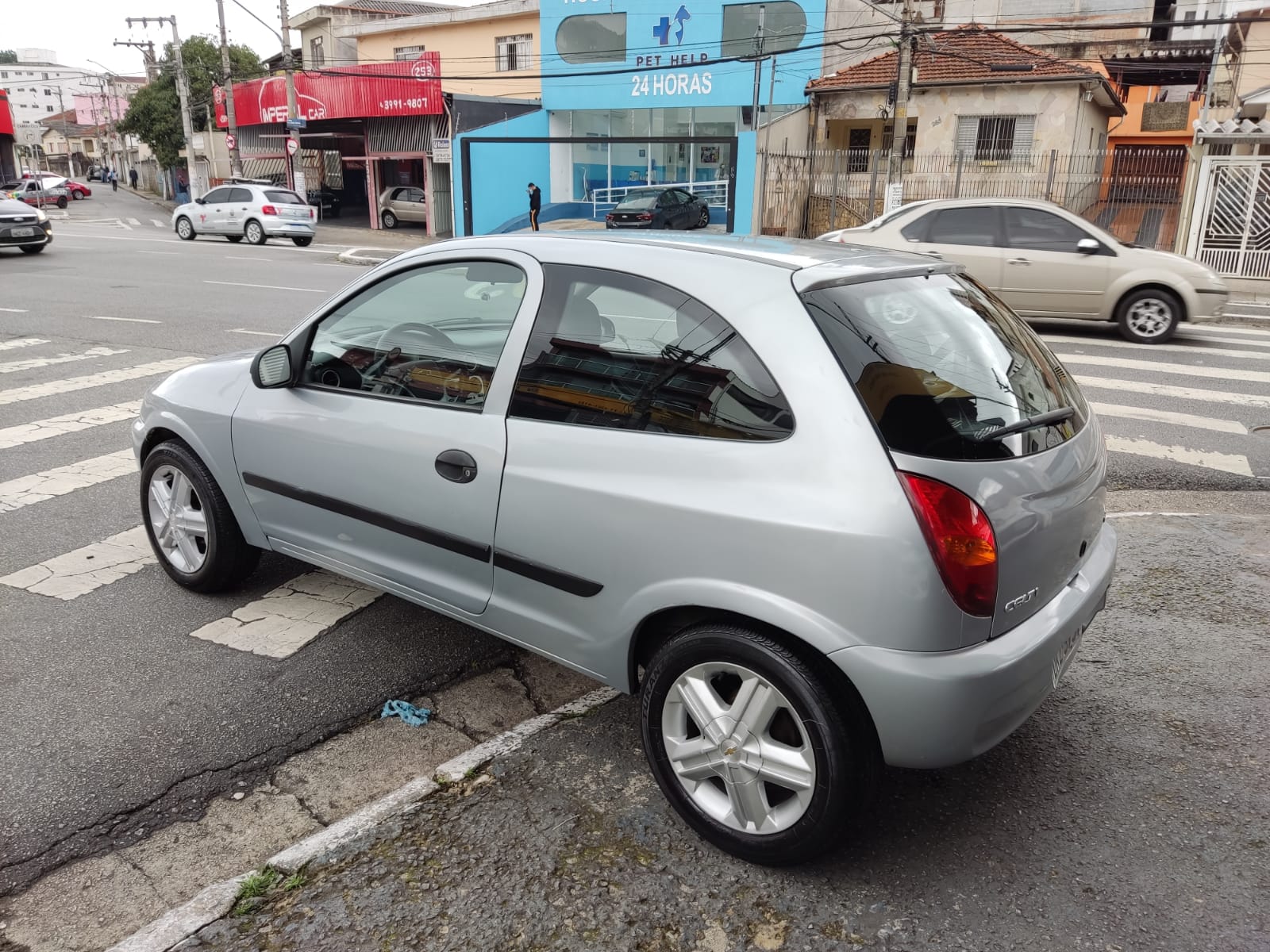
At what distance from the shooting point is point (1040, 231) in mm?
11172

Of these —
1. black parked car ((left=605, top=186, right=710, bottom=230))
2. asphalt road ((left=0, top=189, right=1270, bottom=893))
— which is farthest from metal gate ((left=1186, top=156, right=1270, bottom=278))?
black parked car ((left=605, top=186, right=710, bottom=230))

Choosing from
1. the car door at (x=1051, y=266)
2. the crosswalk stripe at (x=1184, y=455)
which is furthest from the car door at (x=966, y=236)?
the crosswalk stripe at (x=1184, y=455)

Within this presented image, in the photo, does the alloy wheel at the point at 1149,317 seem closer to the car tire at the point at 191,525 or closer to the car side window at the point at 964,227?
the car side window at the point at 964,227

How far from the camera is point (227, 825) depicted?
291 centimetres

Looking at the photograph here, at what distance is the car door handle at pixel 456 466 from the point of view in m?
3.10

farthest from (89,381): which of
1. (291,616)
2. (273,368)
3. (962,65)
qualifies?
(962,65)

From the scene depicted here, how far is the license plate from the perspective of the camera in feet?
8.82

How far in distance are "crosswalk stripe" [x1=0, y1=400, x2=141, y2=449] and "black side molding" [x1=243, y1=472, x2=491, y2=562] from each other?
4.06 meters

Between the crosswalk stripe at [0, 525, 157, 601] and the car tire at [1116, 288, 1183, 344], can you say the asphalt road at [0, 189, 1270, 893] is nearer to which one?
the crosswalk stripe at [0, 525, 157, 601]

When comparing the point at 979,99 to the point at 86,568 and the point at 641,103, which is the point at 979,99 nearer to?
the point at 641,103

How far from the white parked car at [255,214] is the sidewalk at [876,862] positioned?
26.5 metres

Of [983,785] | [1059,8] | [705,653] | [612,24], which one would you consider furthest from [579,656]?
[1059,8]

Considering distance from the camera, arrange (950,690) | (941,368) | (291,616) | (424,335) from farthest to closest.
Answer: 1. (291,616)
2. (424,335)
3. (941,368)
4. (950,690)

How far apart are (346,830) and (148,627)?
185 centimetres
